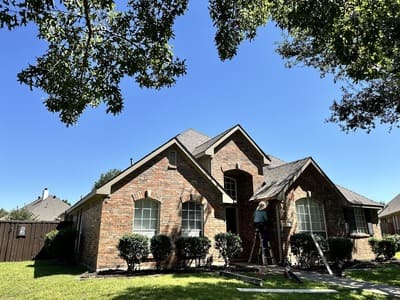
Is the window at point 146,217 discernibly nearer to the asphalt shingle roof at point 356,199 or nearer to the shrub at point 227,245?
the shrub at point 227,245

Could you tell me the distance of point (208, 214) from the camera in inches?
520

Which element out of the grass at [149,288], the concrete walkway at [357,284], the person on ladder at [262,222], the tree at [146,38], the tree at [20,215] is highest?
the tree at [146,38]

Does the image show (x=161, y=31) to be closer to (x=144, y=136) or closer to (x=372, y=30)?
(x=372, y=30)

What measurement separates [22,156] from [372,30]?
72.4 feet

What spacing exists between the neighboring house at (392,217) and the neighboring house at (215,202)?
20.5 m

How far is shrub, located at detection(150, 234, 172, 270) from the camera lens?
11102mm

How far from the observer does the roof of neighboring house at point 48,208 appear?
33.2m

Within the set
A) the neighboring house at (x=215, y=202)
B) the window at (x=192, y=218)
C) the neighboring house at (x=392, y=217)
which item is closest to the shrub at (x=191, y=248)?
the neighboring house at (x=215, y=202)

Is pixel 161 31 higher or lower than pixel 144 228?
higher

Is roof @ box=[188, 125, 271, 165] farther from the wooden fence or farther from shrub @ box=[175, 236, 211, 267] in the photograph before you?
the wooden fence

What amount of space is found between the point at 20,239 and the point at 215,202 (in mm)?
11291

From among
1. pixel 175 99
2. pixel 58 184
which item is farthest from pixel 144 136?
pixel 58 184

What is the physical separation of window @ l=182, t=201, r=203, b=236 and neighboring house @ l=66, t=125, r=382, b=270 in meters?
0.04

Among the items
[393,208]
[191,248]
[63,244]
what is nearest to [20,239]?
[63,244]
